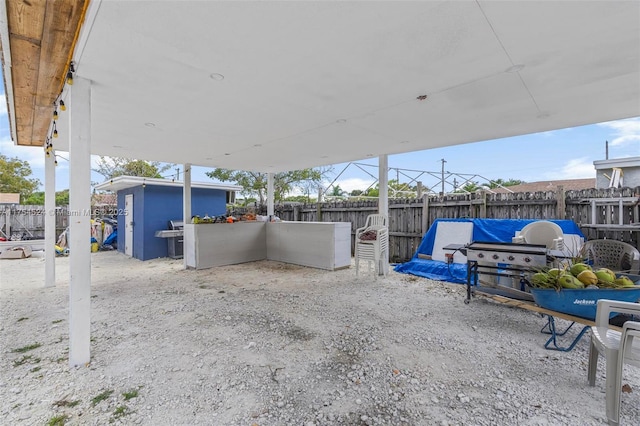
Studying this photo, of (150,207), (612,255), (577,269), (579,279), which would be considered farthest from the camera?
(150,207)

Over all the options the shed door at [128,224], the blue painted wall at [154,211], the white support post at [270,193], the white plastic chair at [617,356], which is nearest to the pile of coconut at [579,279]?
the white plastic chair at [617,356]

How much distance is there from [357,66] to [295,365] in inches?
98.3

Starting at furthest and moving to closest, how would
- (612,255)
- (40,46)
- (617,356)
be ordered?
(612,255) < (40,46) < (617,356)

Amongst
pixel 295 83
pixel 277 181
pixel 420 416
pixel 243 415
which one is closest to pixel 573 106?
pixel 295 83

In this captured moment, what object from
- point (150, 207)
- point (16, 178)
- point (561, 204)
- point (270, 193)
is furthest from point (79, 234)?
point (16, 178)

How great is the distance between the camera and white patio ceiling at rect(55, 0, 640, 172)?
1.75 metres

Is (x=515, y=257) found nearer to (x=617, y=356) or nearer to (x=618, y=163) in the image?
(x=617, y=356)

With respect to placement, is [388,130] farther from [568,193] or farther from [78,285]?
[78,285]

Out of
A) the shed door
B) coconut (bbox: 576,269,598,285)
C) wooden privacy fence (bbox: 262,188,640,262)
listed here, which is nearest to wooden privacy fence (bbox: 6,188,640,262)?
wooden privacy fence (bbox: 262,188,640,262)

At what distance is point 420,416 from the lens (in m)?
1.76

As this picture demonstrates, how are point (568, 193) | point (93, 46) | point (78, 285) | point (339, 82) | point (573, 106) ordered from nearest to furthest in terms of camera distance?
point (93, 46) < point (78, 285) < point (339, 82) < point (573, 106) < point (568, 193)

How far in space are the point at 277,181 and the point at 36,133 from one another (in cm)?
1104

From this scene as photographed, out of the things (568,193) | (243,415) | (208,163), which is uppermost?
(208,163)

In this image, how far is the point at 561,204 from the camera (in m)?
4.75
